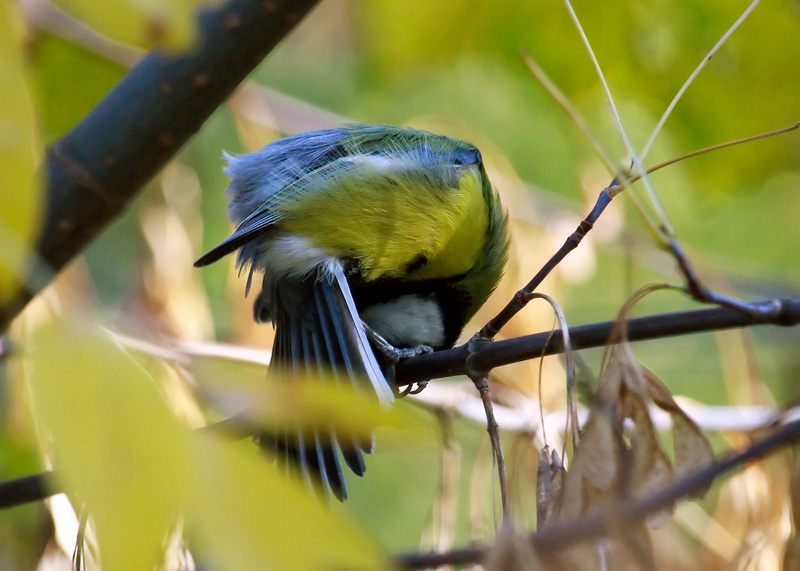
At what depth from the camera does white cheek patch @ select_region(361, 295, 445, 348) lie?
137 cm

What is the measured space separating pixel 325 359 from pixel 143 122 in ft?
1.44

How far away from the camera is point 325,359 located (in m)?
1.21

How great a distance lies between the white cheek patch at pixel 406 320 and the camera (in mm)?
1371

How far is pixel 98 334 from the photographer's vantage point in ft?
1.16

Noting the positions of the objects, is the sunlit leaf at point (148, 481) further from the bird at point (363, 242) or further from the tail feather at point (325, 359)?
the bird at point (363, 242)

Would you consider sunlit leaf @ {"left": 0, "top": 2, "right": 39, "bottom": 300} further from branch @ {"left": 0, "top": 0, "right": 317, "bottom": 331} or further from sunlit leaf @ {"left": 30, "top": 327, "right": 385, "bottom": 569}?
branch @ {"left": 0, "top": 0, "right": 317, "bottom": 331}

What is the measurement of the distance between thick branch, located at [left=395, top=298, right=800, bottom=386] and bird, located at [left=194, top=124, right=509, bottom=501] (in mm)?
314

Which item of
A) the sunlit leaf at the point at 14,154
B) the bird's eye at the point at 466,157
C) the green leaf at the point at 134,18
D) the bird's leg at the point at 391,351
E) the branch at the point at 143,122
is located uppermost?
the branch at the point at 143,122

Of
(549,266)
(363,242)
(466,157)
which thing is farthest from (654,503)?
(466,157)

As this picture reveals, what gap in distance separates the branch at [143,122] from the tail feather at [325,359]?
330 mm

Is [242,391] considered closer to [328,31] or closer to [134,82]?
[134,82]

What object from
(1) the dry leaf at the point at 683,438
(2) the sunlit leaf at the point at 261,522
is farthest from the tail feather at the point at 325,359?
(2) the sunlit leaf at the point at 261,522

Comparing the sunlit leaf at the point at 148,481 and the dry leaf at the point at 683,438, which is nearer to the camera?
the sunlit leaf at the point at 148,481

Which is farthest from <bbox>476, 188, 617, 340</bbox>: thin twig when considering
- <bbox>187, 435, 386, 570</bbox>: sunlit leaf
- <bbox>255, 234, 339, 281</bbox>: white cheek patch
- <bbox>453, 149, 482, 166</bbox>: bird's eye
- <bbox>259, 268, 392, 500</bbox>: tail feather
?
<bbox>453, 149, 482, 166</bbox>: bird's eye
